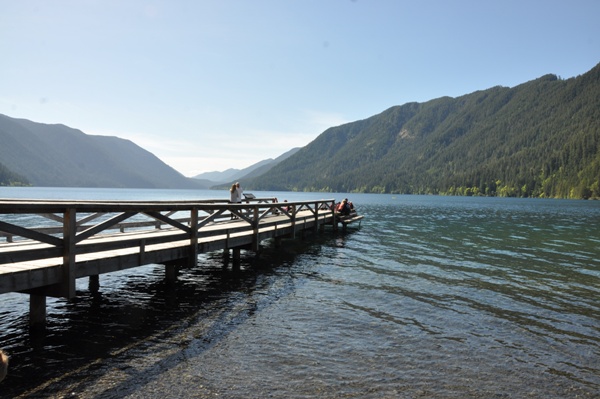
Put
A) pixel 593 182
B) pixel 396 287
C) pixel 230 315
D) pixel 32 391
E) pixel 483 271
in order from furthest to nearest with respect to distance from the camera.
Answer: pixel 593 182
pixel 483 271
pixel 396 287
pixel 230 315
pixel 32 391

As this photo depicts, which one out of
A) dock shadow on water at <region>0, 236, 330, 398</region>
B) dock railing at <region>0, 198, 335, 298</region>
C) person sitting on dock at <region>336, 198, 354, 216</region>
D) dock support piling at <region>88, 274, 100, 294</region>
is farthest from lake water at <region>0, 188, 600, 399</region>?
person sitting on dock at <region>336, 198, 354, 216</region>

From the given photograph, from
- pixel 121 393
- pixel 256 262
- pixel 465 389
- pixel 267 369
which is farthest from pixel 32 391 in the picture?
pixel 256 262

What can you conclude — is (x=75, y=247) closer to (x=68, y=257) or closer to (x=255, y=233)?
(x=68, y=257)

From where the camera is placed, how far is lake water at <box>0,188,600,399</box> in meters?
6.62

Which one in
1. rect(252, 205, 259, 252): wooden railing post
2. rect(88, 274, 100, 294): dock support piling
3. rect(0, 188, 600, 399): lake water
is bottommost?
rect(0, 188, 600, 399): lake water

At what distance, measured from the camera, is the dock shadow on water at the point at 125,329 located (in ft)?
21.4

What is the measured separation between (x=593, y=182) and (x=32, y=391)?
195m

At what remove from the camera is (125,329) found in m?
8.98

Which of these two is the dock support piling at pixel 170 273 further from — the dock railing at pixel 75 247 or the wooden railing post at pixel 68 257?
the wooden railing post at pixel 68 257

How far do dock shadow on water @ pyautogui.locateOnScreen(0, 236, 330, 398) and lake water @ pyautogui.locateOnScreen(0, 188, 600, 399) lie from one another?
4 centimetres

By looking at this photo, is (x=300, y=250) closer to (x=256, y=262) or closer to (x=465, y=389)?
(x=256, y=262)

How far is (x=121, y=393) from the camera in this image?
6.12m

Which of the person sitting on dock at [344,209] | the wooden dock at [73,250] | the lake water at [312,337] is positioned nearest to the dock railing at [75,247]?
the wooden dock at [73,250]

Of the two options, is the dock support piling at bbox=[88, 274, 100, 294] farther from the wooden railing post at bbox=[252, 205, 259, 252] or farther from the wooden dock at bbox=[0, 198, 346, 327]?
the wooden railing post at bbox=[252, 205, 259, 252]
